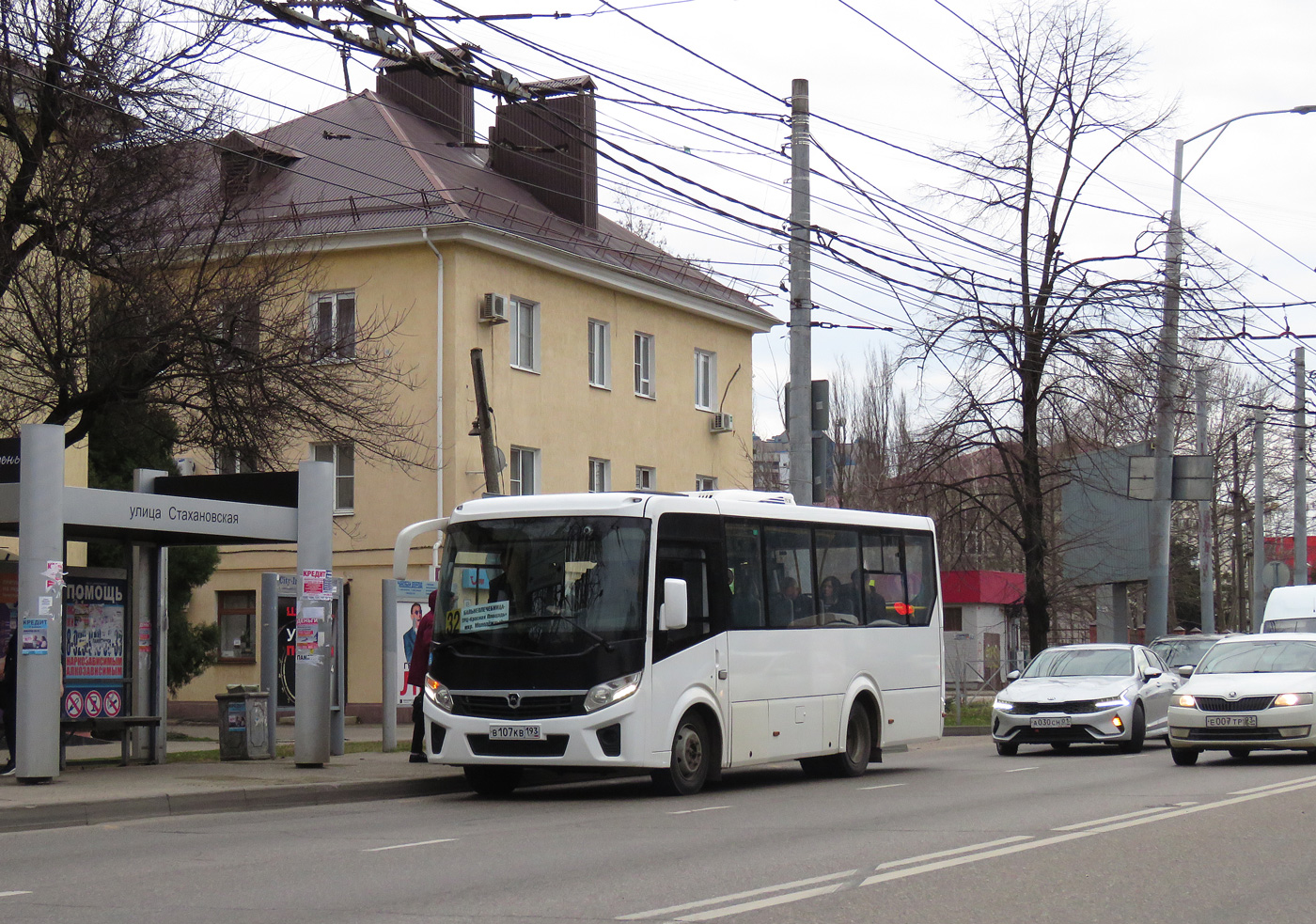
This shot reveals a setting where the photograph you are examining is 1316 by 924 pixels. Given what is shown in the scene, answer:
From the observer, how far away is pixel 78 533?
17031mm

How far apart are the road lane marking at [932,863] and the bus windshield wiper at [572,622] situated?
176 inches

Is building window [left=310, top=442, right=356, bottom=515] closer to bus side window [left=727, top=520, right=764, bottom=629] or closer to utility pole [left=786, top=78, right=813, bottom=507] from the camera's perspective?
utility pole [left=786, top=78, right=813, bottom=507]

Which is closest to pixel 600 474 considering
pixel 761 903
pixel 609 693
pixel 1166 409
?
pixel 1166 409

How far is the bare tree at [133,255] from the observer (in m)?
16.5

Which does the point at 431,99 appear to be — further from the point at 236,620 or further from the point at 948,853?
the point at 948,853

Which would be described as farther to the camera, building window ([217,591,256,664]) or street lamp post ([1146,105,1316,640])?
building window ([217,591,256,664])

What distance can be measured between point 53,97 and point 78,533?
4432 millimetres

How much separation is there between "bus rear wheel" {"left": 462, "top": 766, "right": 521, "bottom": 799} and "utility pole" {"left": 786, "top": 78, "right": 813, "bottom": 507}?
7.11 m

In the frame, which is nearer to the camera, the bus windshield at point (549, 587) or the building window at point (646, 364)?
the bus windshield at point (549, 587)

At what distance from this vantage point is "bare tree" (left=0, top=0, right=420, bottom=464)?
1655 centimetres

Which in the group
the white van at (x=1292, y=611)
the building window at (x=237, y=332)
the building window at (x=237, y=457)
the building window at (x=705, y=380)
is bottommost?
the white van at (x=1292, y=611)

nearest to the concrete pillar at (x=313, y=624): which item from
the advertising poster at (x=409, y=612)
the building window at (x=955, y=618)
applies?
the advertising poster at (x=409, y=612)

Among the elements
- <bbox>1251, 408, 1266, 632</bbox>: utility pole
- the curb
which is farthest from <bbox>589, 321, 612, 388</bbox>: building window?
the curb

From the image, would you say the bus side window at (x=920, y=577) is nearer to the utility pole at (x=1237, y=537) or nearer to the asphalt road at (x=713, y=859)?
the asphalt road at (x=713, y=859)
